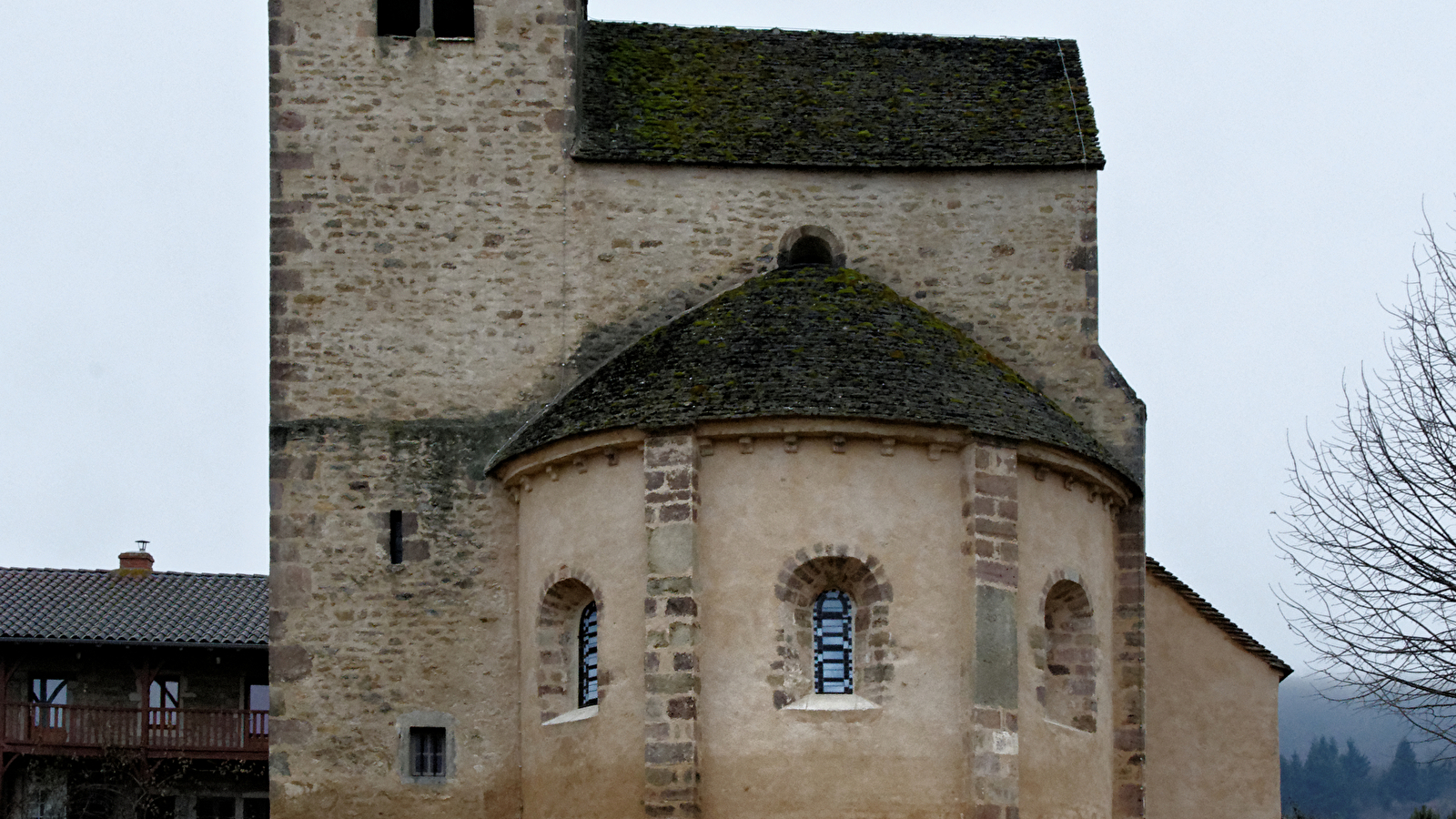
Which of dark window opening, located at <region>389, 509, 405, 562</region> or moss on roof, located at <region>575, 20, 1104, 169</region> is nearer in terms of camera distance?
dark window opening, located at <region>389, 509, 405, 562</region>

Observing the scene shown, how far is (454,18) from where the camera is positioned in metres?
26.0

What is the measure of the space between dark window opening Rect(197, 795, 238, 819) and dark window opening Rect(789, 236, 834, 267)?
1846 cm

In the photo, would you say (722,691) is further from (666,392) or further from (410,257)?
(410,257)

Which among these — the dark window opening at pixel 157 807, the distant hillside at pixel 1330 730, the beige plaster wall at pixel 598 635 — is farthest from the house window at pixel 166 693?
the distant hillside at pixel 1330 730

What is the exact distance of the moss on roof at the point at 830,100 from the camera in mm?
25562

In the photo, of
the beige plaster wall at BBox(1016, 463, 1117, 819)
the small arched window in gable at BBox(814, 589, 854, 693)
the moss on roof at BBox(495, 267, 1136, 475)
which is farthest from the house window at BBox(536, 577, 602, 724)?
the beige plaster wall at BBox(1016, 463, 1117, 819)

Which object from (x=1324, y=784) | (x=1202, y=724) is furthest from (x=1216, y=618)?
(x=1324, y=784)

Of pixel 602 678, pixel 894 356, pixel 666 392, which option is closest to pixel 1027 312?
pixel 894 356

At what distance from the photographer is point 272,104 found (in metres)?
25.1

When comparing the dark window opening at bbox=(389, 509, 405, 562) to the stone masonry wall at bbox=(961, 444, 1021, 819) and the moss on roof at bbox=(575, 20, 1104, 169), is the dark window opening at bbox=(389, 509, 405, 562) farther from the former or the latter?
the stone masonry wall at bbox=(961, 444, 1021, 819)

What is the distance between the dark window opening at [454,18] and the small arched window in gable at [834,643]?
836cm

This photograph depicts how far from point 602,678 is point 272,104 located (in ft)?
25.9

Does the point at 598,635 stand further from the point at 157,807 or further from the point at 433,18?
the point at 157,807

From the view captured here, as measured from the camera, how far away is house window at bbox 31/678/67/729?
3878 cm
